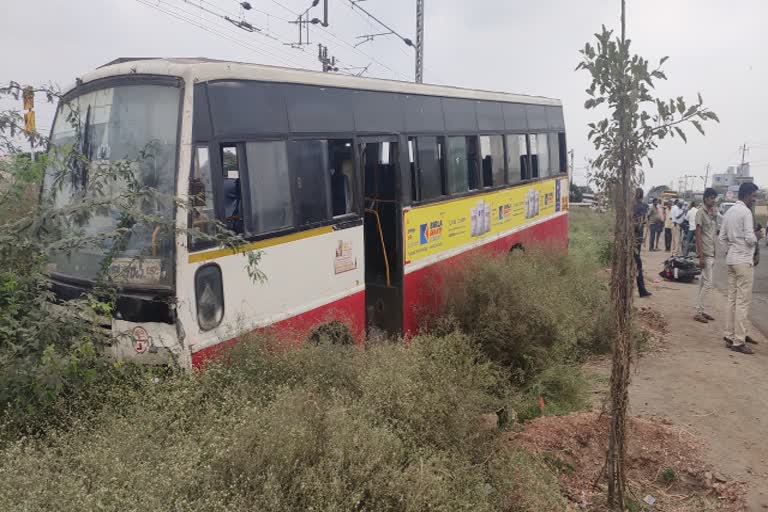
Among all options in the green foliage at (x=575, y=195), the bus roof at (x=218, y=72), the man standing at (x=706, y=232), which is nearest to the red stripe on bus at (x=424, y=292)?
the bus roof at (x=218, y=72)

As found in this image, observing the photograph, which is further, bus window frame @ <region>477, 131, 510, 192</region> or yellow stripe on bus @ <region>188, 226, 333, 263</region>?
bus window frame @ <region>477, 131, 510, 192</region>

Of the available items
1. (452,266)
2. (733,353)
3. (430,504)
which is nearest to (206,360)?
(430,504)

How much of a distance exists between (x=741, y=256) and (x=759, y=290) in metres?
6.64

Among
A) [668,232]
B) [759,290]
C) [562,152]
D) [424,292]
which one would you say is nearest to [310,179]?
[424,292]

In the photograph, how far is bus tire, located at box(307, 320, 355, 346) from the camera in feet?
19.5

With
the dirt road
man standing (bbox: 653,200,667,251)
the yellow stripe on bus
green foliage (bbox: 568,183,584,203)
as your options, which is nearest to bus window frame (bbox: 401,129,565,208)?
the yellow stripe on bus

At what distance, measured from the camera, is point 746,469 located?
4.84 meters

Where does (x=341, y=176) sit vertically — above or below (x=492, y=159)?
below

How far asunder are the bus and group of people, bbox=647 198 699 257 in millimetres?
11441

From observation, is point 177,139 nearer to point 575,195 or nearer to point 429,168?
point 429,168

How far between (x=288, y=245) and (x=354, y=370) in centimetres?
154

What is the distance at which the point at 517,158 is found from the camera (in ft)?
36.3

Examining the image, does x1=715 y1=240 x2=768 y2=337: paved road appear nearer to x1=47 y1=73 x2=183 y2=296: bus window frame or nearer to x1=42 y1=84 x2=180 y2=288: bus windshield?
x1=47 y1=73 x2=183 y2=296: bus window frame

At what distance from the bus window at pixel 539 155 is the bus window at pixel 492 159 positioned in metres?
1.68
